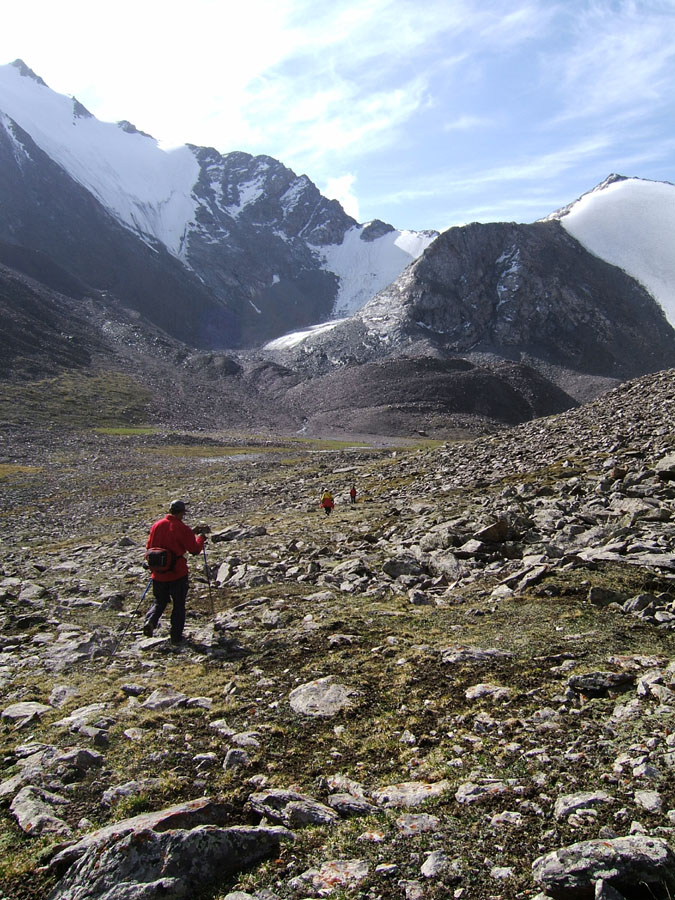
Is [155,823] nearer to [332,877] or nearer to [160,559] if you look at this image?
[332,877]

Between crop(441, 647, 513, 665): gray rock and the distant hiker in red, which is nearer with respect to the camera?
crop(441, 647, 513, 665): gray rock

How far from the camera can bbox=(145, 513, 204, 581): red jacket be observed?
1116 centimetres

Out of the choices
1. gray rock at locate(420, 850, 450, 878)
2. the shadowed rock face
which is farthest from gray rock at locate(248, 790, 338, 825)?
the shadowed rock face

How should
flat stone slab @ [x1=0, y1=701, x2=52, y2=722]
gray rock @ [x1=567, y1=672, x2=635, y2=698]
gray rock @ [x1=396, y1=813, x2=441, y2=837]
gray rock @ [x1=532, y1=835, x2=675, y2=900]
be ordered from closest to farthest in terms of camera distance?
gray rock @ [x1=532, y1=835, x2=675, y2=900]
gray rock @ [x1=396, y1=813, x2=441, y2=837]
gray rock @ [x1=567, y1=672, x2=635, y2=698]
flat stone slab @ [x1=0, y1=701, x2=52, y2=722]

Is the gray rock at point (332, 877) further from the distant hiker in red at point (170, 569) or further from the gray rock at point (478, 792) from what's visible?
the distant hiker in red at point (170, 569)

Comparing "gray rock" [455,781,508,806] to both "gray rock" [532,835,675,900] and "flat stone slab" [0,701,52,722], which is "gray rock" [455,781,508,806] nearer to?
"gray rock" [532,835,675,900]

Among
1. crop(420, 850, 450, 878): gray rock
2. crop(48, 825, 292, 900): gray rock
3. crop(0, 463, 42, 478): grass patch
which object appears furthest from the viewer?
crop(0, 463, 42, 478): grass patch

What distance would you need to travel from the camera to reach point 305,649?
9.02 metres

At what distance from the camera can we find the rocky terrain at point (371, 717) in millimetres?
4109

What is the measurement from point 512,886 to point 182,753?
367 centimetres

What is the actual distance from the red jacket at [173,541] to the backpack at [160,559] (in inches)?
3.0

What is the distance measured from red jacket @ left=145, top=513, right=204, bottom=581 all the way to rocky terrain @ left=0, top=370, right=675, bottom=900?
3.80 ft

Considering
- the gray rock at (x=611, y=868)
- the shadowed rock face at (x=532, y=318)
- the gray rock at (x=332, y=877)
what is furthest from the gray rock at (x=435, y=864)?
the shadowed rock face at (x=532, y=318)

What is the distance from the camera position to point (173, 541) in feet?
37.0
